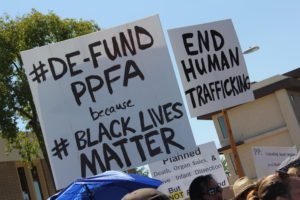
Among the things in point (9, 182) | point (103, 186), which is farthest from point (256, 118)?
point (103, 186)

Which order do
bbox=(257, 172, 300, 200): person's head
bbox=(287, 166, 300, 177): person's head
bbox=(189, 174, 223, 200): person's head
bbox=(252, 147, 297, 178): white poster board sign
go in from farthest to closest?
bbox=(252, 147, 297, 178): white poster board sign
bbox=(189, 174, 223, 200): person's head
bbox=(287, 166, 300, 177): person's head
bbox=(257, 172, 300, 200): person's head

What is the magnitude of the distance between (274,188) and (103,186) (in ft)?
8.54

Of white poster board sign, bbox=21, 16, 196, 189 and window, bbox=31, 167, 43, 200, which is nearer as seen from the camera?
white poster board sign, bbox=21, 16, 196, 189

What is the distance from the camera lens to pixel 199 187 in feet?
15.9

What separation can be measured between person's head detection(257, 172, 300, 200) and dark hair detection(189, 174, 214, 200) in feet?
3.15

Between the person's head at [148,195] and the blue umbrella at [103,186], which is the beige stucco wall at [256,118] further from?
the person's head at [148,195]

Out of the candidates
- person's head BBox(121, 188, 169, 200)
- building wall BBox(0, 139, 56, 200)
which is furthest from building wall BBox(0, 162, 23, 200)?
person's head BBox(121, 188, 169, 200)

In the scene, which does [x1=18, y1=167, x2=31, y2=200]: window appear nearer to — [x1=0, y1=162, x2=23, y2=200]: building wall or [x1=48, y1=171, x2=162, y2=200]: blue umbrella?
[x1=0, y1=162, x2=23, y2=200]: building wall

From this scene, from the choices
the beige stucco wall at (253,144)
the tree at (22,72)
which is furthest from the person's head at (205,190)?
the beige stucco wall at (253,144)

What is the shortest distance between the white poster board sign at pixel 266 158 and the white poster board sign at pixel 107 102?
1.54 meters

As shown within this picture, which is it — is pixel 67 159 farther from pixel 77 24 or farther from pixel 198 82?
pixel 77 24

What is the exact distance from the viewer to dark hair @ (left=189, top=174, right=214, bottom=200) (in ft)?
15.8

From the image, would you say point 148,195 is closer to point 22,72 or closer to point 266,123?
point 22,72

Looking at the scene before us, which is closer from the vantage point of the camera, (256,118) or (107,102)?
(107,102)
